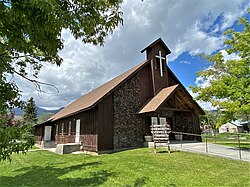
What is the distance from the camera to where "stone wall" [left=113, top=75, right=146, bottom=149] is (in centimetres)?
1388

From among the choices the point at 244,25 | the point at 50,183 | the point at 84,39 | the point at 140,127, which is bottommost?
the point at 50,183

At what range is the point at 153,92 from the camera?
16281 millimetres

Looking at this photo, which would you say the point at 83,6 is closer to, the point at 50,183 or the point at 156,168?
the point at 50,183

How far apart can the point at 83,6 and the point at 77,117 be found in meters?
14.7

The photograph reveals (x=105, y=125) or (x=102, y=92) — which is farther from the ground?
(x=102, y=92)

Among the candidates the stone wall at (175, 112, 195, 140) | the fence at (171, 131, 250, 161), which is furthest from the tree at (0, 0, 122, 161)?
the stone wall at (175, 112, 195, 140)

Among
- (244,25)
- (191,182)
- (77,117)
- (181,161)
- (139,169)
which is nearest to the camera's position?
(191,182)

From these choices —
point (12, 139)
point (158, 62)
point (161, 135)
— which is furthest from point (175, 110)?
point (12, 139)

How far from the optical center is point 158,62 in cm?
1742

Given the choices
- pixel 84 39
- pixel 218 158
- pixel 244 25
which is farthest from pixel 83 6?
pixel 244 25

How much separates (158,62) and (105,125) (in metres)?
8.10

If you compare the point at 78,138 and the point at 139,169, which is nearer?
the point at 139,169

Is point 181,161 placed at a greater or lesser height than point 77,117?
lesser

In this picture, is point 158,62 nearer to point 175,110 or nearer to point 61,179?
point 175,110
